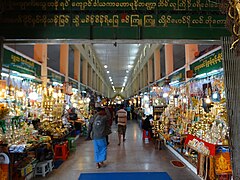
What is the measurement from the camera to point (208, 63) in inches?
178

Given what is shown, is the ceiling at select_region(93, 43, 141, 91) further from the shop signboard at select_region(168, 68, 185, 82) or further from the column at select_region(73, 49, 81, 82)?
the shop signboard at select_region(168, 68, 185, 82)

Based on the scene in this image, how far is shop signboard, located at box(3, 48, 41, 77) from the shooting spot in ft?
14.1

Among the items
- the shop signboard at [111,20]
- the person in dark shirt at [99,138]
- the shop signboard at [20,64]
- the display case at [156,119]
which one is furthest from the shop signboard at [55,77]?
the display case at [156,119]

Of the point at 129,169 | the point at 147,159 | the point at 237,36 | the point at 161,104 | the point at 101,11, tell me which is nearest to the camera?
the point at 237,36

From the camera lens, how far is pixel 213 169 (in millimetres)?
3479

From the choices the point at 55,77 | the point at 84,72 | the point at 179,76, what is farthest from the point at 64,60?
the point at 179,76

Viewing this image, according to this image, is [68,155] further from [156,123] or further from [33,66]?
[156,123]

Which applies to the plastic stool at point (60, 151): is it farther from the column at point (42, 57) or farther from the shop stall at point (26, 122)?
the column at point (42, 57)

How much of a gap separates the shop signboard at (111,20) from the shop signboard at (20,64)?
1.20 m

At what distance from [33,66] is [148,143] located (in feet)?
16.5

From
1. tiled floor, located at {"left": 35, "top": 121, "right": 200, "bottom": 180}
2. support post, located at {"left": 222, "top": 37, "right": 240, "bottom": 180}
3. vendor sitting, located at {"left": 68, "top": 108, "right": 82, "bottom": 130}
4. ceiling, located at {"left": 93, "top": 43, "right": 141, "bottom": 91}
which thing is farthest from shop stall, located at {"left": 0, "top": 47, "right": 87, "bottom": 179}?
ceiling, located at {"left": 93, "top": 43, "right": 141, "bottom": 91}

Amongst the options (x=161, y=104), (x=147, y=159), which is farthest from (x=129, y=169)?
(x=161, y=104)

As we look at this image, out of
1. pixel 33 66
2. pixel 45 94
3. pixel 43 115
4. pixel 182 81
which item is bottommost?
pixel 43 115

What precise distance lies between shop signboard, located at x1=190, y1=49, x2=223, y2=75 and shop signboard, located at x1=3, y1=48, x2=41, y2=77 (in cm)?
448
